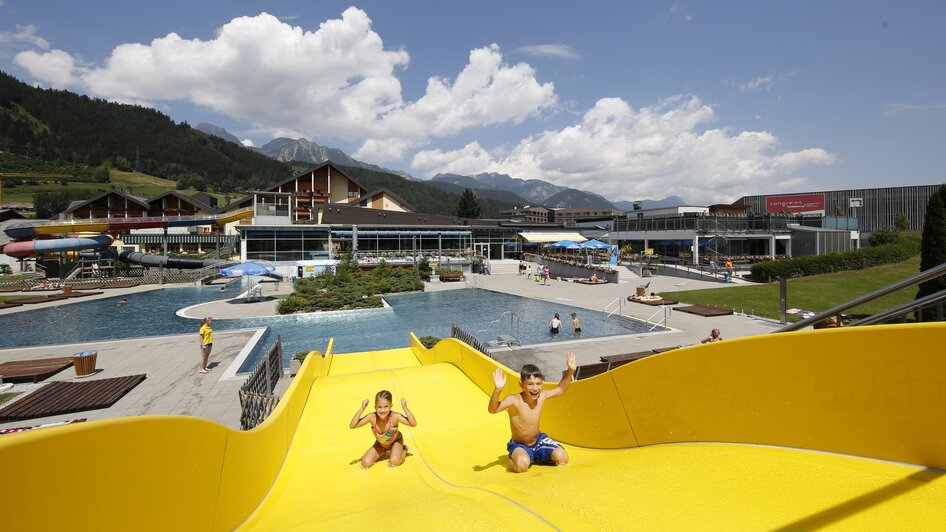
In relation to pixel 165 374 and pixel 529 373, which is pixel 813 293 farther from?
pixel 165 374

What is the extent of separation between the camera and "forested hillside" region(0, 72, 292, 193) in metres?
128

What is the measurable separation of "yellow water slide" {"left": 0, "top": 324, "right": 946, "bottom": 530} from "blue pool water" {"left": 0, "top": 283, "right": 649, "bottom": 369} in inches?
411

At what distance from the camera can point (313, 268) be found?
35844mm

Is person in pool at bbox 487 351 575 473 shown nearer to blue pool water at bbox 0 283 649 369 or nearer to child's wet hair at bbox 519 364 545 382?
child's wet hair at bbox 519 364 545 382

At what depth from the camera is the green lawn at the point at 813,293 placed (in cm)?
1911

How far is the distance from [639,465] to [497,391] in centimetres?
144

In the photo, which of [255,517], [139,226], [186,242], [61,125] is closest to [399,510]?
[255,517]

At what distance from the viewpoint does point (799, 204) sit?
202 feet

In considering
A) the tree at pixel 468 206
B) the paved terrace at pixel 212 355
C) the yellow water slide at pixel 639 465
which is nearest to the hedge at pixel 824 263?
the paved terrace at pixel 212 355

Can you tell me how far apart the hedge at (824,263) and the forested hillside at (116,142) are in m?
142

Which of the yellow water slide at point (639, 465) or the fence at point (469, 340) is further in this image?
the fence at point (469, 340)

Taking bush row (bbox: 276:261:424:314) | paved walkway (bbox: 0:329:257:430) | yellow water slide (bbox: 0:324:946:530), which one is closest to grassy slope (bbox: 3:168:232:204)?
bush row (bbox: 276:261:424:314)

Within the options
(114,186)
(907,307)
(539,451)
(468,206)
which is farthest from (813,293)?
(114,186)

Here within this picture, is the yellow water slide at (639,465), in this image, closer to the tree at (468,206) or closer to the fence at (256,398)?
the fence at (256,398)
